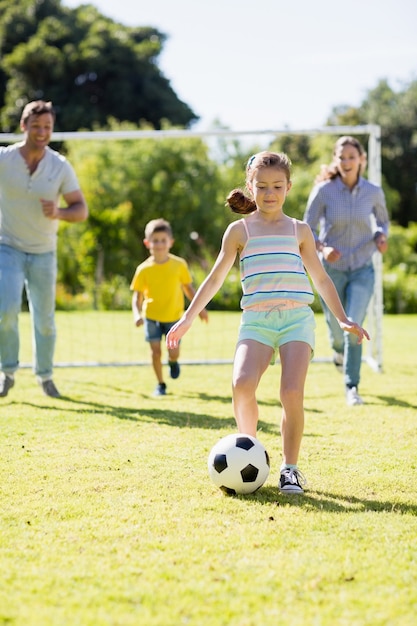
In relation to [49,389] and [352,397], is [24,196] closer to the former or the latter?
[49,389]

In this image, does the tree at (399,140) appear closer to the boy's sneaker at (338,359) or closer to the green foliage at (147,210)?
the green foliage at (147,210)

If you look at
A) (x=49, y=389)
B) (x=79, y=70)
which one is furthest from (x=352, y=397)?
(x=79, y=70)

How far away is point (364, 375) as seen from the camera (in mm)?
9133

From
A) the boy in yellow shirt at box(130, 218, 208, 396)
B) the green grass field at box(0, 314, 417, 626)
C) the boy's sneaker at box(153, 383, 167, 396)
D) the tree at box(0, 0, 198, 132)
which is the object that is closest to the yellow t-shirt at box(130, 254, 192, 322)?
the boy in yellow shirt at box(130, 218, 208, 396)

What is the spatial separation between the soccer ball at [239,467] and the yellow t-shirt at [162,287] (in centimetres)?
372

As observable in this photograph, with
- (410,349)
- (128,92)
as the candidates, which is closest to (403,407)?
(410,349)

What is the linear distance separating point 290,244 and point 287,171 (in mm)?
396

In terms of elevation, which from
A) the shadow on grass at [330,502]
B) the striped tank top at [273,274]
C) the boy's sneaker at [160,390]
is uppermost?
the striped tank top at [273,274]

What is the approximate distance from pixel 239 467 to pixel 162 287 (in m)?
3.97

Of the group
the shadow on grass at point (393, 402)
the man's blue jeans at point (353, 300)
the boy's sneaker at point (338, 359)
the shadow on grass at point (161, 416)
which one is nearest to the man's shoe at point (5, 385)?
the shadow on grass at point (161, 416)

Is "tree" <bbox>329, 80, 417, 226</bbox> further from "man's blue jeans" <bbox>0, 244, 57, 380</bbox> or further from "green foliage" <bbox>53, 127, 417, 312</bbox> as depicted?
"man's blue jeans" <bbox>0, 244, 57, 380</bbox>

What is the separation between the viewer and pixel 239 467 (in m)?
4.24

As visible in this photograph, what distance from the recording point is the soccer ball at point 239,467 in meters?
4.25

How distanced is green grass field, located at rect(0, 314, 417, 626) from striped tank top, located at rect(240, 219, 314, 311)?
1.00m
